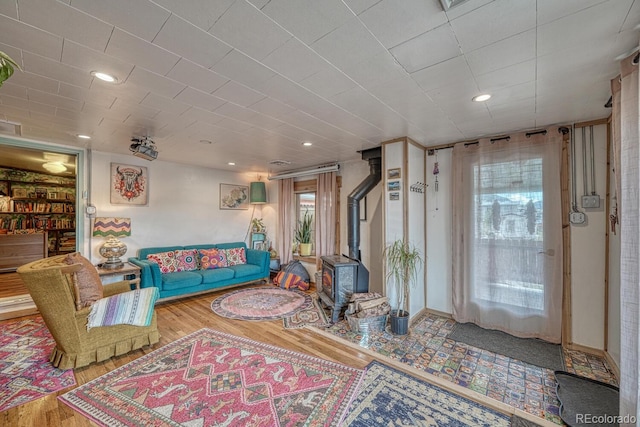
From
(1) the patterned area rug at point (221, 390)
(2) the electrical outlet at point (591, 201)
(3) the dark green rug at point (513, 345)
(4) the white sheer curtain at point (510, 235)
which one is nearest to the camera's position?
(1) the patterned area rug at point (221, 390)

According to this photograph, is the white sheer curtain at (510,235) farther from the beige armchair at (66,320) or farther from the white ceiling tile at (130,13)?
the beige armchair at (66,320)

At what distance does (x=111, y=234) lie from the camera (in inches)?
145

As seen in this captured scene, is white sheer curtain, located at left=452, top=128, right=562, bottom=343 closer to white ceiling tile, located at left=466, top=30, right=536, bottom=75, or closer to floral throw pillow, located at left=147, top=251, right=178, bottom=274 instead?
white ceiling tile, located at left=466, top=30, right=536, bottom=75

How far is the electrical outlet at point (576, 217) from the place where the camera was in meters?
2.71

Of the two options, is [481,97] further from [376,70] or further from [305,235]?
[305,235]

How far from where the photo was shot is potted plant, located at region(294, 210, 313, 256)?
5.34 m

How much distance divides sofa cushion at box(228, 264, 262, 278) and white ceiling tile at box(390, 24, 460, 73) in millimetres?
4030

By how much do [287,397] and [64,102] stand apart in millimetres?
3069

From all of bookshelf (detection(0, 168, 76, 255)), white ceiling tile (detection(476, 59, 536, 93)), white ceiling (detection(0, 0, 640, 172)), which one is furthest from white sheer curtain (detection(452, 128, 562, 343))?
bookshelf (detection(0, 168, 76, 255))

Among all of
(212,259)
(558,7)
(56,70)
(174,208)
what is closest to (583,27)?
(558,7)

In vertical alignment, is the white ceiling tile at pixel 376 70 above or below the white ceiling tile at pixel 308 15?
below

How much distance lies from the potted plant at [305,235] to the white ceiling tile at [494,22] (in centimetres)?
423

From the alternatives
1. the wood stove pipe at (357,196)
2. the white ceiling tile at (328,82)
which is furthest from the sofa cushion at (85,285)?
the wood stove pipe at (357,196)

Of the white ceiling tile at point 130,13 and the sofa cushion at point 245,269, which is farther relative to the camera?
the sofa cushion at point 245,269
